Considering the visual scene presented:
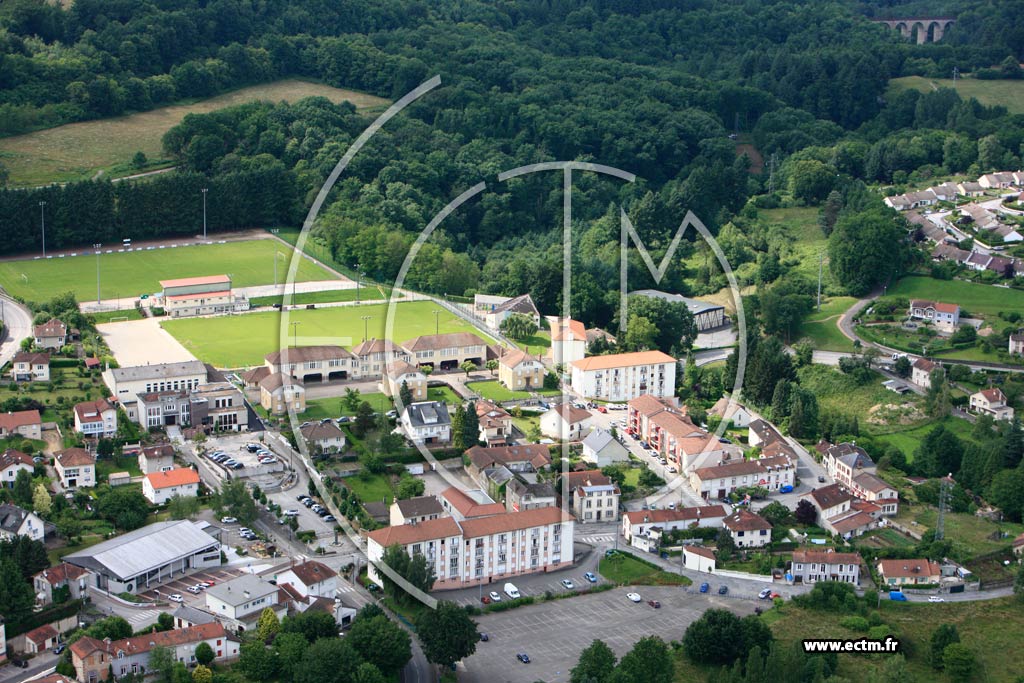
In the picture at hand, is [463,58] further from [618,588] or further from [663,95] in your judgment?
[618,588]

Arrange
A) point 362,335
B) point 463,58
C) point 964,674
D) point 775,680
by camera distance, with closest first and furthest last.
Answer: point 775,680 < point 964,674 < point 362,335 < point 463,58

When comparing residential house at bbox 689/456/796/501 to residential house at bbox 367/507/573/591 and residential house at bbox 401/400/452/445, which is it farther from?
residential house at bbox 401/400/452/445

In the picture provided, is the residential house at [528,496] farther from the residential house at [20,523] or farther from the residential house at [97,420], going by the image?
the residential house at [97,420]

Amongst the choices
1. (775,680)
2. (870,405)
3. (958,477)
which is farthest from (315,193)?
(775,680)

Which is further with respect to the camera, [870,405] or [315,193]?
[315,193]

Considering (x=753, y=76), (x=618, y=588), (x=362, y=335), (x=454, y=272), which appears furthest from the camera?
(x=753, y=76)

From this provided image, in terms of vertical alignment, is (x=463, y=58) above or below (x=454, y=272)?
above

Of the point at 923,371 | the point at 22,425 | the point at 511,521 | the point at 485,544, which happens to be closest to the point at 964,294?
the point at 923,371

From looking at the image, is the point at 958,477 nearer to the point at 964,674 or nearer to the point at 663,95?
the point at 964,674

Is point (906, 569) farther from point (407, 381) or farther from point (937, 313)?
point (937, 313)
